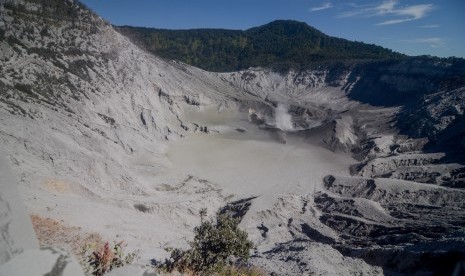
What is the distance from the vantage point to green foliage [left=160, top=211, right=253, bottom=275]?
41.9ft

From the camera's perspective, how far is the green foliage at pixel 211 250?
12773 millimetres

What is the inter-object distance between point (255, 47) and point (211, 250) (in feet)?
429

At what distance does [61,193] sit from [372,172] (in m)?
32.7

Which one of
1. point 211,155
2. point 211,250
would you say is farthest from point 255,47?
point 211,250

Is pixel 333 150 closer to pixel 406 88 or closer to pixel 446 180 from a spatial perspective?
pixel 446 180

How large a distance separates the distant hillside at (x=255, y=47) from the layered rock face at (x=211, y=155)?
4291cm

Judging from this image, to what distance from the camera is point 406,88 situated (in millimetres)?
75062

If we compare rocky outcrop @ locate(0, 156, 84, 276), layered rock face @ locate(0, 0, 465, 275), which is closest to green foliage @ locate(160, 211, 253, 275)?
layered rock face @ locate(0, 0, 465, 275)

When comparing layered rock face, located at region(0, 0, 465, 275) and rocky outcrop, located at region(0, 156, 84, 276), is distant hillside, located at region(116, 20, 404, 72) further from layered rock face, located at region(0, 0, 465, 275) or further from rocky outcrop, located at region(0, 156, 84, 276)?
rocky outcrop, located at region(0, 156, 84, 276)

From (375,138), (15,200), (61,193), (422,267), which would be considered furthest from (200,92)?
(15,200)

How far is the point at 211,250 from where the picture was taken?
14.0 meters

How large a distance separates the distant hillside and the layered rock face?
141ft

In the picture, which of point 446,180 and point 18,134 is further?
point 446,180

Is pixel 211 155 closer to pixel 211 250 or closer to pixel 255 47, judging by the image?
pixel 211 250
